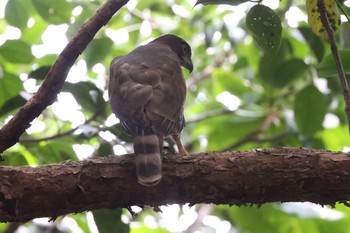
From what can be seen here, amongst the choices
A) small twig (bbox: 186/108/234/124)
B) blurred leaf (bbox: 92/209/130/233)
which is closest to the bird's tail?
A: blurred leaf (bbox: 92/209/130/233)

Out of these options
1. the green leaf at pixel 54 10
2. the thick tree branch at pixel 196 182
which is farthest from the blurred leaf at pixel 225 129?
the thick tree branch at pixel 196 182

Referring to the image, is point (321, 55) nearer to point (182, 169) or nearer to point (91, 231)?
point (182, 169)

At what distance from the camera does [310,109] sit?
115 inches

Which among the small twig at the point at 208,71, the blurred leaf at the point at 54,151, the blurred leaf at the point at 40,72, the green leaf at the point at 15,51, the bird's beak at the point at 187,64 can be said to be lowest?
the small twig at the point at 208,71

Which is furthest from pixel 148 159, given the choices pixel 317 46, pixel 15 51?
pixel 317 46

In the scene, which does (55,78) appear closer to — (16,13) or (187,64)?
(16,13)

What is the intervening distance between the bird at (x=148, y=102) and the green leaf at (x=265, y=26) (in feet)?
1.61

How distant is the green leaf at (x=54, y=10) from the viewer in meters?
2.88

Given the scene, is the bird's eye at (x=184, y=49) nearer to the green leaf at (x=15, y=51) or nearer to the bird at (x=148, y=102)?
the bird at (x=148, y=102)

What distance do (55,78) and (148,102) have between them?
0.43 meters

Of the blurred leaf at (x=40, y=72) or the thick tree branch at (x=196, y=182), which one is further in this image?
the blurred leaf at (x=40, y=72)

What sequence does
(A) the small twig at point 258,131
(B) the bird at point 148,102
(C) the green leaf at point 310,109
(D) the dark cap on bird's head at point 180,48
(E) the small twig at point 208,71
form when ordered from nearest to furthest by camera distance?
(B) the bird at point 148,102 → (C) the green leaf at point 310,109 → (D) the dark cap on bird's head at point 180,48 → (A) the small twig at point 258,131 → (E) the small twig at point 208,71

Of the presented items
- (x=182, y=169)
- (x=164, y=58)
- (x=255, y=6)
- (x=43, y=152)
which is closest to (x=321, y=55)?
(x=164, y=58)

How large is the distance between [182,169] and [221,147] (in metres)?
1.79
